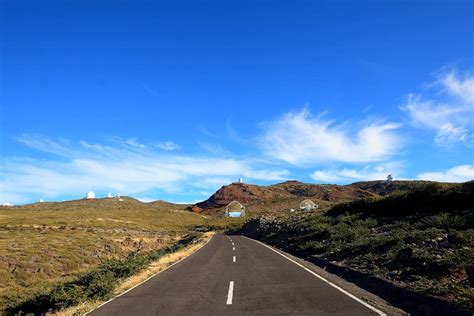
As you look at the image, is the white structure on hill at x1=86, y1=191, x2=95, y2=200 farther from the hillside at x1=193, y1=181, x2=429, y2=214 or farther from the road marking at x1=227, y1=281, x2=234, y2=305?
the road marking at x1=227, y1=281, x2=234, y2=305

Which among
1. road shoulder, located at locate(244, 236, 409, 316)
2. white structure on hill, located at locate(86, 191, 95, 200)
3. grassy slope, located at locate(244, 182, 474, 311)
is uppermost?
white structure on hill, located at locate(86, 191, 95, 200)

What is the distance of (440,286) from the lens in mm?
9859

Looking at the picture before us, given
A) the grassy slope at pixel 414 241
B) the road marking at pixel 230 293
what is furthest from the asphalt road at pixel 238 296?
the grassy slope at pixel 414 241

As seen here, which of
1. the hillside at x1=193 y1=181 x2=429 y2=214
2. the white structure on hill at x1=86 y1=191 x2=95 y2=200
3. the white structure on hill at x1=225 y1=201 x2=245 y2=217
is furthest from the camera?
the white structure on hill at x1=86 y1=191 x2=95 y2=200

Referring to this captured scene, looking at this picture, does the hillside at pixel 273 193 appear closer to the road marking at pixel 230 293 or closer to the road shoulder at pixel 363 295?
the road shoulder at pixel 363 295

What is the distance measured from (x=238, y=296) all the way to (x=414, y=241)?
879 cm

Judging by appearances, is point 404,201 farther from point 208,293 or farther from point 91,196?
point 91,196

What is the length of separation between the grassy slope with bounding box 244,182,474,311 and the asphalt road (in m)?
2.32

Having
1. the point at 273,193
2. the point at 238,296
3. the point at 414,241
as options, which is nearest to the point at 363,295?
the point at 238,296

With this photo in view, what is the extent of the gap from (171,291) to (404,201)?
21096 mm

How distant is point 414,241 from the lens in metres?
15.9

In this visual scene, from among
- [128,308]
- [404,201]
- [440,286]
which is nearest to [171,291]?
[128,308]

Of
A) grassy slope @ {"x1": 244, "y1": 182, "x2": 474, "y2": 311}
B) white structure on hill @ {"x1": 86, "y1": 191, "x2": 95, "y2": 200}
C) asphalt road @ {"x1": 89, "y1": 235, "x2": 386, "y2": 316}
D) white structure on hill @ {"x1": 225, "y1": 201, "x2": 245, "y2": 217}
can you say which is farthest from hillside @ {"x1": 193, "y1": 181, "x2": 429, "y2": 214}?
asphalt road @ {"x1": 89, "y1": 235, "x2": 386, "y2": 316}

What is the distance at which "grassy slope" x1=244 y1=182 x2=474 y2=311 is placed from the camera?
11.0 m
